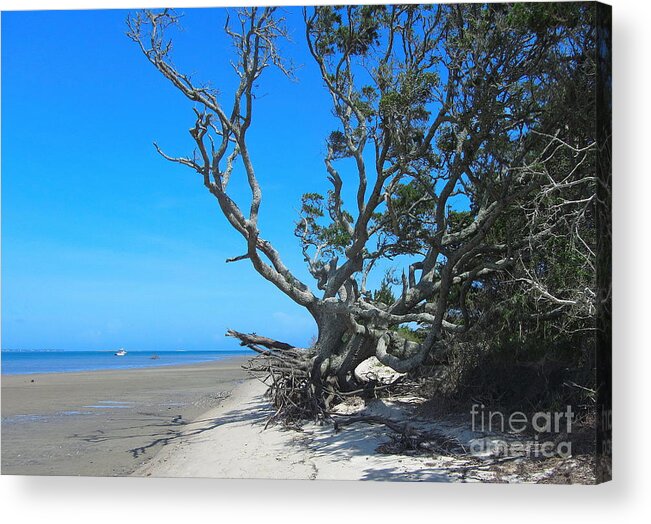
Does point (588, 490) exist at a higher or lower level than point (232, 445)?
higher

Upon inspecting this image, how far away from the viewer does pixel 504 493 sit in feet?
20.0

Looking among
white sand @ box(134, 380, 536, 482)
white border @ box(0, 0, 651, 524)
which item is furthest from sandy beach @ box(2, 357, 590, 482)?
white border @ box(0, 0, 651, 524)

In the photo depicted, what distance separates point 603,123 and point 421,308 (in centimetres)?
544

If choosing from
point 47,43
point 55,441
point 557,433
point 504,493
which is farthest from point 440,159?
point 55,441

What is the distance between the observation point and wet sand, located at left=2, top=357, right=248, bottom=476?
8117 mm

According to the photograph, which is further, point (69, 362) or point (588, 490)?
point (69, 362)

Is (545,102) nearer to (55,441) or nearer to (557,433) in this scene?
(557,433)

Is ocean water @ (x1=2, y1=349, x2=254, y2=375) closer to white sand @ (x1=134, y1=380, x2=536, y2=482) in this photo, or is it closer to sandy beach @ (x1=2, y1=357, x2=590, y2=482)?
sandy beach @ (x1=2, y1=357, x2=590, y2=482)

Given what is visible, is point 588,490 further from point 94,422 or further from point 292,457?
point 94,422

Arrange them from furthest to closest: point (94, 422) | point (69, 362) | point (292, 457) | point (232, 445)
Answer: point (69, 362) → point (94, 422) → point (232, 445) → point (292, 457)

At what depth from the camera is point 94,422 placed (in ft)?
37.9

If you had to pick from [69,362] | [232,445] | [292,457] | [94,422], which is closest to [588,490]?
[292,457]

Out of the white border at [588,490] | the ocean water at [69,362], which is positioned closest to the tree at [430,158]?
the white border at [588,490]

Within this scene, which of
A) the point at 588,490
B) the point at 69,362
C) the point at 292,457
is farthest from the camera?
the point at 69,362
